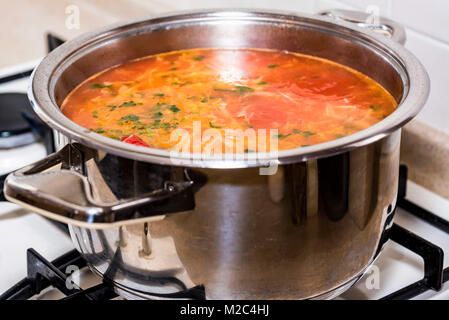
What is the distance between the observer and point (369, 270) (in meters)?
1.00

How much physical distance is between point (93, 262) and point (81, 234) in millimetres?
41

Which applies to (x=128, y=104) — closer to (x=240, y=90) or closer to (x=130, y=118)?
(x=130, y=118)

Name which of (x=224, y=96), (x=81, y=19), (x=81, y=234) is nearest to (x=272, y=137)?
(x=224, y=96)

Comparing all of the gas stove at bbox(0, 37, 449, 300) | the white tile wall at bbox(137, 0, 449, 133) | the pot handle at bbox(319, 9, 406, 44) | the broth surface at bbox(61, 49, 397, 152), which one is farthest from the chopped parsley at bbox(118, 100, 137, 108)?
the white tile wall at bbox(137, 0, 449, 133)

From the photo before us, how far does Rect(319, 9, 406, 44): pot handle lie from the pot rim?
2.2 inches

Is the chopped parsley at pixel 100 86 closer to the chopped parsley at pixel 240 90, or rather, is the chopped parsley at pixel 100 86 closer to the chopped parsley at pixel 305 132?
the chopped parsley at pixel 240 90

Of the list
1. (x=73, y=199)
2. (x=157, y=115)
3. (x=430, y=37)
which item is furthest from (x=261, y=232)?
(x=430, y=37)

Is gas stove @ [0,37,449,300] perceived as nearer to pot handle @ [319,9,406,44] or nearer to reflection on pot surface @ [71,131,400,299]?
reflection on pot surface @ [71,131,400,299]

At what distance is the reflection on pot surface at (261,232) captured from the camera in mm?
743

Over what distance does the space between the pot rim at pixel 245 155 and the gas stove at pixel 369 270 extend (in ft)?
0.71

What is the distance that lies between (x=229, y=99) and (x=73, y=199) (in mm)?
410

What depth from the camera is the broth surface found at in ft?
3.18

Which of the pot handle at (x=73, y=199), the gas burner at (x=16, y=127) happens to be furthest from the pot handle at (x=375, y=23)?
the gas burner at (x=16, y=127)
